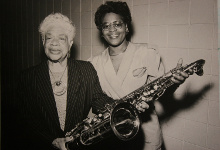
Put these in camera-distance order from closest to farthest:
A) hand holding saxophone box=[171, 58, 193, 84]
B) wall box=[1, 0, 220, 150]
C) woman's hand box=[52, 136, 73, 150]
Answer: hand holding saxophone box=[171, 58, 193, 84], woman's hand box=[52, 136, 73, 150], wall box=[1, 0, 220, 150]

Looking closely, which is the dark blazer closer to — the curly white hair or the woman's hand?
the woman's hand

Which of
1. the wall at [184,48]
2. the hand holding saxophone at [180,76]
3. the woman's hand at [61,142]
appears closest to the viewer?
the hand holding saxophone at [180,76]

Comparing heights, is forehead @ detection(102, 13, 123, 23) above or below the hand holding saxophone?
above

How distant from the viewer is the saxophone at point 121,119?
1266 mm

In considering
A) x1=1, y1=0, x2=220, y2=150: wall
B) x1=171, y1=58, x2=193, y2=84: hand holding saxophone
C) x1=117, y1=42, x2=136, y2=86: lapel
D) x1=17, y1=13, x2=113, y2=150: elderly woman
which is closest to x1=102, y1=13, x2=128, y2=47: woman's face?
x1=117, y1=42, x2=136, y2=86: lapel

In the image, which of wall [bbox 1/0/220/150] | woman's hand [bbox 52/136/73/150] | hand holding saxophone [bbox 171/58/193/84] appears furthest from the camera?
wall [bbox 1/0/220/150]

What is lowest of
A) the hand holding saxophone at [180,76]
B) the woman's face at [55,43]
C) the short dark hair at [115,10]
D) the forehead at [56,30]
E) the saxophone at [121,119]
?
the saxophone at [121,119]

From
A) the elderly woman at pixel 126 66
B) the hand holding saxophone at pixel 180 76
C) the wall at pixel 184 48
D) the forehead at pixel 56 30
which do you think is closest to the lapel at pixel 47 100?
the forehead at pixel 56 30

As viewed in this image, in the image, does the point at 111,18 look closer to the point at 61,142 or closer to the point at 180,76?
the point at 180,76

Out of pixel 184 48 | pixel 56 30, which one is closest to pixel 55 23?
pixel 56 30

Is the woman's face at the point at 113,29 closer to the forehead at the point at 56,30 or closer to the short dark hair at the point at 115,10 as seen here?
the short dark hair at the point at 115,10

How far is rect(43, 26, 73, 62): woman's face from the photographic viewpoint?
1.41 meters

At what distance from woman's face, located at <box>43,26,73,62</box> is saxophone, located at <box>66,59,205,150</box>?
0.46m

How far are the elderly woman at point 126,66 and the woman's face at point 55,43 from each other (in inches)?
12.8
